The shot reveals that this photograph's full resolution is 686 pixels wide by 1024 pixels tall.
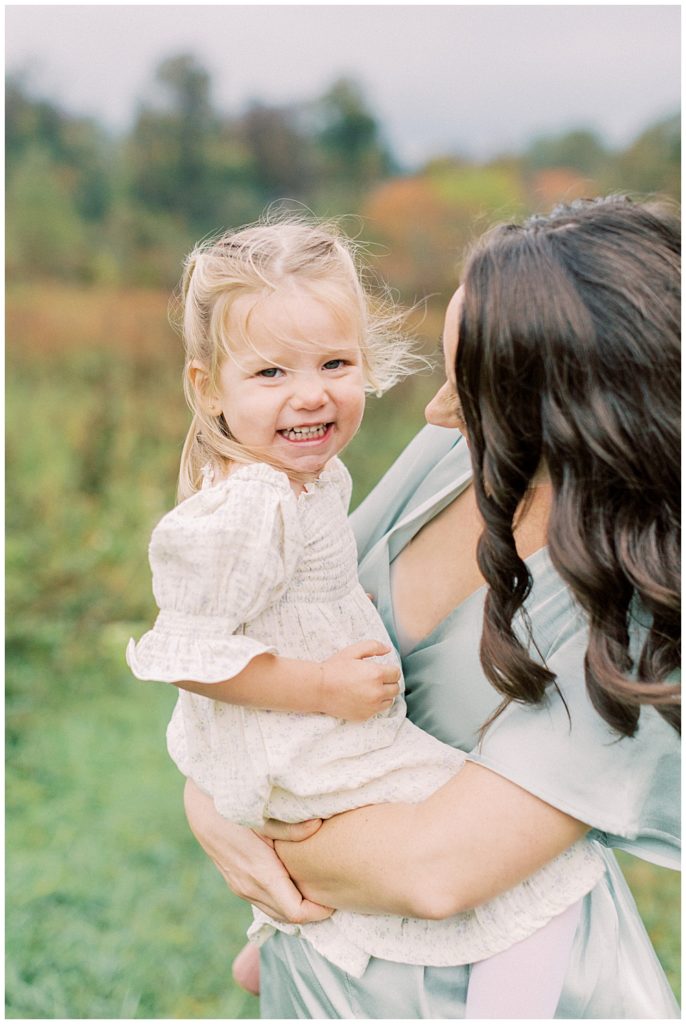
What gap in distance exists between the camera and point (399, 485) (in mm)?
1993

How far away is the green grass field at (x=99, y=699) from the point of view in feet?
11.0

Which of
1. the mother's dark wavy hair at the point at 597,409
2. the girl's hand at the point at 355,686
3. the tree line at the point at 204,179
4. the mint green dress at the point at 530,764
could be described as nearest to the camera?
the mother's dark wavy hair at the point at 597,409

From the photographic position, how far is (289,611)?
5.48ft

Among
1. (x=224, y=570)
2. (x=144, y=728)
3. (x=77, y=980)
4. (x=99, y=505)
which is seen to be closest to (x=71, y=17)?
(x=99, y=505)

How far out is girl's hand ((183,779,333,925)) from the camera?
1671 millimetres

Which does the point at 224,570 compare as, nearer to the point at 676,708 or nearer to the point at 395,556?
the point at 395,556

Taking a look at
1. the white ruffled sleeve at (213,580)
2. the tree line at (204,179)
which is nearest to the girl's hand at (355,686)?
the white ruffled sleeve at (213,580)

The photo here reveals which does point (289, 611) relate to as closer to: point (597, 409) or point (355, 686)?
point (355, 686)

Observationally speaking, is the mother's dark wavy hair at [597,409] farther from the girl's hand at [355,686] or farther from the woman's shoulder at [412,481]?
the woman's shoulder at [412,481]

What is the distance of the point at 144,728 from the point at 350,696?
10.9 feet

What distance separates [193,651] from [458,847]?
1.45ft

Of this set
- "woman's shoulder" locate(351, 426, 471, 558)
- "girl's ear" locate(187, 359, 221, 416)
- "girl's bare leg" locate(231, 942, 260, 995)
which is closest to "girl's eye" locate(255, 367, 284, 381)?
"girl's ear" locate(187, 359, 221, 416)

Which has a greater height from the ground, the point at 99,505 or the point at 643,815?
the point at 643,815

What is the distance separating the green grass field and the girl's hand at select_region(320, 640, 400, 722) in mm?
1933
